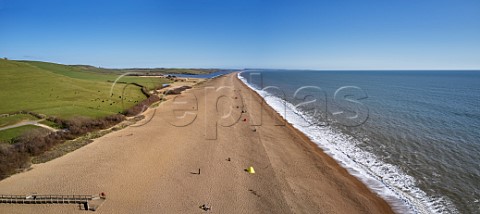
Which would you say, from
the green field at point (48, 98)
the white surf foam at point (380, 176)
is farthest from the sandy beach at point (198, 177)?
the green field at point (48, 98)

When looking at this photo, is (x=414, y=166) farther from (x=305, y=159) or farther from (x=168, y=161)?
(x=168, y=161)

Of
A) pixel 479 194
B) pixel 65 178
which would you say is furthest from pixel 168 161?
pixel 479 194

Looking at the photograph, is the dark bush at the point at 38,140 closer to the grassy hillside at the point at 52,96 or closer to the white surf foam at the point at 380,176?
the grassy hillside at the point at 52,96

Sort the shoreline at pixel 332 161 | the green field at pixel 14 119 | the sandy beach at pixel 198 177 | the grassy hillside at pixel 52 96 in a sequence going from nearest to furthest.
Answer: the sandy beach at pixel 198 177, the shoreline at pixel 332 161, the green field at pixel 14 119, the grassy hillside at pixel 52 96

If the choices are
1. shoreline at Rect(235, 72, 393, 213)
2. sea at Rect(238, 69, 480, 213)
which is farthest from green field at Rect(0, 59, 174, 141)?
sea at Rect(238, 69, 480, 213)

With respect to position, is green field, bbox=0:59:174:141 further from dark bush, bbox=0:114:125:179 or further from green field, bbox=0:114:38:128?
dark bush, bbox=0:114:125:179

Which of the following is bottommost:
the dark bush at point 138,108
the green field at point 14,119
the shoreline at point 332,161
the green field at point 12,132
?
the shoreline at point 332,161

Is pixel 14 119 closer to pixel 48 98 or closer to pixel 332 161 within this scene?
pixel 48 98

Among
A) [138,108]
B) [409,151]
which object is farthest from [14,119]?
[409,151]
